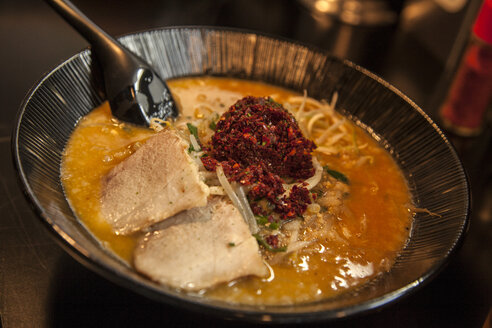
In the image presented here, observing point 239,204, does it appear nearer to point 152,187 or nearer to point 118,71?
point 152,187

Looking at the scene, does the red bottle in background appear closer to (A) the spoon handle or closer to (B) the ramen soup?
(B) the ramen soup

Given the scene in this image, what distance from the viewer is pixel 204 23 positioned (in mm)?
3713

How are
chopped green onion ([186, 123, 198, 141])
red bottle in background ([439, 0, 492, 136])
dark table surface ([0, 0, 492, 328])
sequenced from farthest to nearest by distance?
red bottle in background ([439, 0, 492, 136]) → chopped green onion ([186, 123, 198, 141]) → dark table surface ([0, 0, 492, 328])

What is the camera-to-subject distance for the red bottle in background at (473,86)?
2750mm

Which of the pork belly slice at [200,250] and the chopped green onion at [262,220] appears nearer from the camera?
the pork belly slice at [200,250]

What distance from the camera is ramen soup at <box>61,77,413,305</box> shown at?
160 cm

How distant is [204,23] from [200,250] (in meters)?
2.61

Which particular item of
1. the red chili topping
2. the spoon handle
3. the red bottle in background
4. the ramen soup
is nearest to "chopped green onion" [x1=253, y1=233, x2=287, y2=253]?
the ramen soup

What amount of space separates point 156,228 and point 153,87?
0.94 metres

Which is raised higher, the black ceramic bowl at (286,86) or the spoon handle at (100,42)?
the spoon handle at (100,42)

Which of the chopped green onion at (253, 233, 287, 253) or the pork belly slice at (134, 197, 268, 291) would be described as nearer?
the pork belly slice at (134, 197, 268, 291)

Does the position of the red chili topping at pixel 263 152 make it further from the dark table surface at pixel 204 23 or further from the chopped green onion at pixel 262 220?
the dark table surface at pixel 204 23

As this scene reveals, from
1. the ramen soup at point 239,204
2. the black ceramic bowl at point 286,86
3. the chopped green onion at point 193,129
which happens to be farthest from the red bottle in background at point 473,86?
the chopped green onion at point 193,129

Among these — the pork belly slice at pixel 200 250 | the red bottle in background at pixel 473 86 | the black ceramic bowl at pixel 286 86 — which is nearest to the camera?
the black ceramic bowl at pixel 286 86
